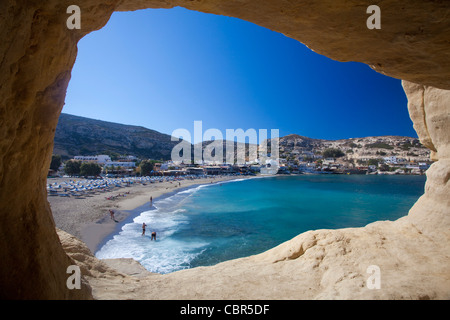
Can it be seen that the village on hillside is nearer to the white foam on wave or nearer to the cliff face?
the white foam on wave

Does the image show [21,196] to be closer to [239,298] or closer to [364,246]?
[239,298]

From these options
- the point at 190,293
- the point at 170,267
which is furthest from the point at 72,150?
the point at 190,293

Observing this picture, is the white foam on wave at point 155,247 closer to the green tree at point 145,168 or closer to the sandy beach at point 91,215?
the sandy beach at point 91,215

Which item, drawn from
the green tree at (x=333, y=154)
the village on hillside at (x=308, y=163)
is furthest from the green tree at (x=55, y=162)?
the green tree at (x=333, y=154)

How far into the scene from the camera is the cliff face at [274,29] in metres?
2.04

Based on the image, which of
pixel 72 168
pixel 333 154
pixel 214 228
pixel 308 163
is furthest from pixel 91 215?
pixel 333 154

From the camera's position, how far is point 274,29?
339cm

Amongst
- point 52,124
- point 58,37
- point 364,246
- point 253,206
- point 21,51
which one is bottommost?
point 253,206

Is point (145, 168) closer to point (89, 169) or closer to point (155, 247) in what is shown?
point (89, 169)

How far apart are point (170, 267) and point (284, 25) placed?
1199 centimetres

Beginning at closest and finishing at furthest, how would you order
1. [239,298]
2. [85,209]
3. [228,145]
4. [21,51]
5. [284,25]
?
[21,51]
[284,25]
[239,298]
[85,209]
[228,145]

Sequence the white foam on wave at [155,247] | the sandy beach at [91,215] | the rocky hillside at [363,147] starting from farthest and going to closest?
the rocky hillside at [363,147], the sandy beach at [91,215], the white foam on wave at [155,247]

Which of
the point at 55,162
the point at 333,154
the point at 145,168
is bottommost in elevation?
the point at 145,168

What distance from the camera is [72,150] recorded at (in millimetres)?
95062
